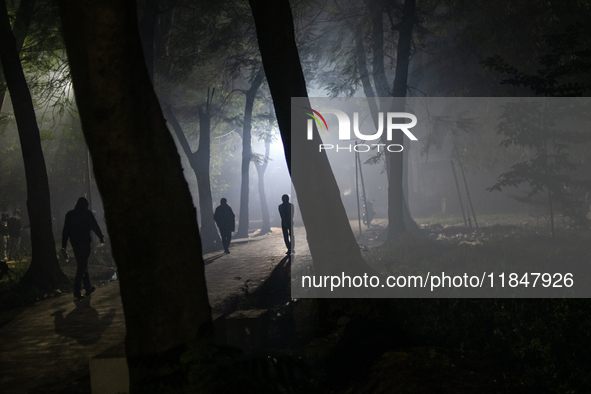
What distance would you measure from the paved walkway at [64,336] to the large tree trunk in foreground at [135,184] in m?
1.41

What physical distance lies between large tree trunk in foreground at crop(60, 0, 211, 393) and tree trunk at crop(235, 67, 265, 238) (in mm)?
17739

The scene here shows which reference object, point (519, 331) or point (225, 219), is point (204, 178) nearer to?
point (225, 219)

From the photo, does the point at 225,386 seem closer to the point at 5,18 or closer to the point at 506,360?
the point at 506,360

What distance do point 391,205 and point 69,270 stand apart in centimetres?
1014

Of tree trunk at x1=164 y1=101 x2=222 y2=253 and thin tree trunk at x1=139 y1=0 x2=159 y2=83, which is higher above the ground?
thin tree trunk at x1=139 y1=0 x2=159 y2=83

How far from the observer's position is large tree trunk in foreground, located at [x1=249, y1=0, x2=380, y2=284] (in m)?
6.24

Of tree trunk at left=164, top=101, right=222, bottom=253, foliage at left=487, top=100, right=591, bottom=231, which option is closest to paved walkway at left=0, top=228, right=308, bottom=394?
foliage at left=487, top=100, right=591, bottom=231

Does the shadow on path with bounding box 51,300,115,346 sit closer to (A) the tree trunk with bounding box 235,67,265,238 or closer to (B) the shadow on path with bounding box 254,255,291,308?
(B) the shadow on path with bounding box 254,255,291,308

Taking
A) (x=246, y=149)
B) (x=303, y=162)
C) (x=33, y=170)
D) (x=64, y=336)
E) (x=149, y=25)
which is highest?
(x=149, y=25)

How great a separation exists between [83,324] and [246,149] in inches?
711

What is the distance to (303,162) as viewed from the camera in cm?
652

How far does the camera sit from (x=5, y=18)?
10617 millimetres

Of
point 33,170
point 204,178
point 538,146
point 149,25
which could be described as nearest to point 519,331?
point 538,146

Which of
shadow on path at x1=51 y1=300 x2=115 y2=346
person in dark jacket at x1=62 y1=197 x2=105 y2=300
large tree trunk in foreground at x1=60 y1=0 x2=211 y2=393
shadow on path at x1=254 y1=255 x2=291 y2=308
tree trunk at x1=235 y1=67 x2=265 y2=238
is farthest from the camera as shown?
tree trunk at x1=235 y1=67 x2=265 y2=238
